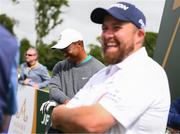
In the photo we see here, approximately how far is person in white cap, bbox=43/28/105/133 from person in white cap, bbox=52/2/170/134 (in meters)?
2.54

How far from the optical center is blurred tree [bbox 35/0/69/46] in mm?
66812

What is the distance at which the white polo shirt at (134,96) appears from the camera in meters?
2.83

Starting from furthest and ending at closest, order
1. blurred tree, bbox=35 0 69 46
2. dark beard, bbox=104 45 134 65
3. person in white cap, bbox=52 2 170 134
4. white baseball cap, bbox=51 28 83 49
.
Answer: blurred tree, bbox=35 0 69 46 → white baseball cap, bbox=51 28 83 49 → dark beard, bbox=104 45 134 65 → person in white cap, bbox=52 2 170 134

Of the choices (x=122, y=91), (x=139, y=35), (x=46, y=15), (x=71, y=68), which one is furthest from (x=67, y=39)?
(x=46, y=15)

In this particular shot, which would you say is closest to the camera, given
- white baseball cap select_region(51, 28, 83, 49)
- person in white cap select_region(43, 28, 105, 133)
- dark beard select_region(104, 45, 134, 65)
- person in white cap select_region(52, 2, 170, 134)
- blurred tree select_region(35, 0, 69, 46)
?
person in white cap select_region(52, 2, 170, 134)

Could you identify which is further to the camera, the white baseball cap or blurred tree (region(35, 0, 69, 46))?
blurred tree (region(35, 0, 69, 46))

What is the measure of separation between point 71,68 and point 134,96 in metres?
3.09

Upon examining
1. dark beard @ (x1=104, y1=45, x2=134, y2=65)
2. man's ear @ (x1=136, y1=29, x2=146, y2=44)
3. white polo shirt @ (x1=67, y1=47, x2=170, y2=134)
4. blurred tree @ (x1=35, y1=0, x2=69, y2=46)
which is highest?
man's ear @ (x1=136, y1=29, x2=146, y2=44)

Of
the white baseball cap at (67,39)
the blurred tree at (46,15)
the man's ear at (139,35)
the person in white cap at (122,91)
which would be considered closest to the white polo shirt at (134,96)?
the person in white cap at (122,91)

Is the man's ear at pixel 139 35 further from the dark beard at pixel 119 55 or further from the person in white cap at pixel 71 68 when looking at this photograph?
the person in white cap at pixel 71 68

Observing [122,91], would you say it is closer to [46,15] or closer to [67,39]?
[67,39]

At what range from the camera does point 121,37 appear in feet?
10.1

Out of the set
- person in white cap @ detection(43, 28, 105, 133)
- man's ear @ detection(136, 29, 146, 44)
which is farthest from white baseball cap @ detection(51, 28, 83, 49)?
man's ear @ detection(136, 29, 146, 44)

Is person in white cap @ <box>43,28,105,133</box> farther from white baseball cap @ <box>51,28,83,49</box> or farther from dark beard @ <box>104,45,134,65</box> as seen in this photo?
dark beard @ <box>104,45,134,65</box>
